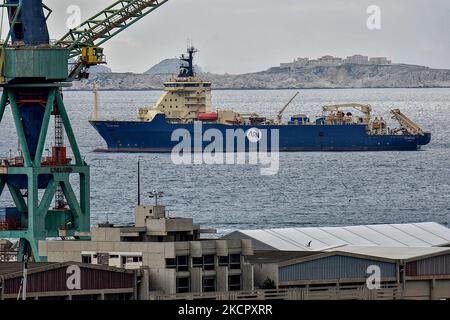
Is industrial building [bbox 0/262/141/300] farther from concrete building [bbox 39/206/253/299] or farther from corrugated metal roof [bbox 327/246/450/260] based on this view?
corrugated metal roof [bbox 327/246/450/260]

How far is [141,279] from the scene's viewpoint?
46.1m

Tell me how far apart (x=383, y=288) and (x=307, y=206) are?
77.3 m

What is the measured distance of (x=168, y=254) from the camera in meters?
47.3

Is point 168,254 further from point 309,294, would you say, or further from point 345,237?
point 345,237

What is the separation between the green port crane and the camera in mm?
62656

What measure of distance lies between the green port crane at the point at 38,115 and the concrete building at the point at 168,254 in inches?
464

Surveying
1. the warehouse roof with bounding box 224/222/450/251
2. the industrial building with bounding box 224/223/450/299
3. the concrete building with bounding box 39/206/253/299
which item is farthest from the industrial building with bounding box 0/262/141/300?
the warehouse roof with bounding box 224/222/450/251

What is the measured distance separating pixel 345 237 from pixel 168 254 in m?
20.8

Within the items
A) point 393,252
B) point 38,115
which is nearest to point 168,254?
point 393,252

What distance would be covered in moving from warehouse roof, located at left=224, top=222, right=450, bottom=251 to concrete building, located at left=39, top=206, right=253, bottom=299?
394 inches

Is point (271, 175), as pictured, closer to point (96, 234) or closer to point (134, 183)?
point (134, 183)

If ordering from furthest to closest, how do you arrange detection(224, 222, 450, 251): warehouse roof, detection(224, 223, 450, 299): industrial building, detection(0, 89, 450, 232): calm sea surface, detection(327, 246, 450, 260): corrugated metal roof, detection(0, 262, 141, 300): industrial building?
detection(0, 89, 450, 232): calm sea surface, detection(224, 222, 450, 251): warehouse roof, detection(327, 246, 450, 260): corrugated metal roof, detection(224, 223, 450, 299): industrial building, detection(0, 262, 141, 300): industrial building

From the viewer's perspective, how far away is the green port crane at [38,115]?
6266 centimetres
